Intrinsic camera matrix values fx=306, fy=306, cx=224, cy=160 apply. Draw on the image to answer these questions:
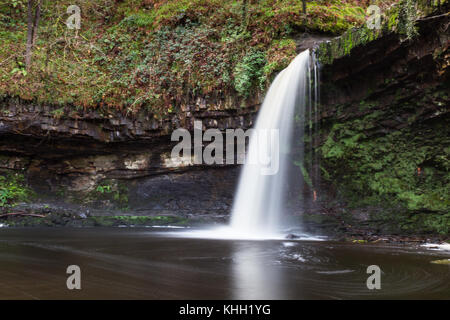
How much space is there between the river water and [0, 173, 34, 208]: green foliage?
25.9 ft

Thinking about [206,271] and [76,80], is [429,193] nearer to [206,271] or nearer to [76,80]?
[206,271]

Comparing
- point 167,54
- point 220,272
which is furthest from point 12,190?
point 220,272

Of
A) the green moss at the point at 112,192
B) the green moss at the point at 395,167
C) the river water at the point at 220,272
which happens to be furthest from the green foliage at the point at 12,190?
the green moss at the point at 395,167

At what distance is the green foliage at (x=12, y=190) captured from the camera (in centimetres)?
1216

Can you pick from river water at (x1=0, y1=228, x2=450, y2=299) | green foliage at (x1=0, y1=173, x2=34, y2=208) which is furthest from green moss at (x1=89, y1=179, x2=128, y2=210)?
river water at (x1=0, y1=228, x2=450, y2=299)

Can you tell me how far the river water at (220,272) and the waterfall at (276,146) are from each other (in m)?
3.67

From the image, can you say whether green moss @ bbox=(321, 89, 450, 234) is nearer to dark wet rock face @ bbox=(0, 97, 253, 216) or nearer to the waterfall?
the waterfall

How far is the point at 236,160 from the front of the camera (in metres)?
11.7

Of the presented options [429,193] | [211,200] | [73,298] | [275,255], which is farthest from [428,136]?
[73,298]

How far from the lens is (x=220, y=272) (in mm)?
3994

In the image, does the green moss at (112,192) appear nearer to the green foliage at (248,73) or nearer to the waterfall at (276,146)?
the waterfall at (276,146)

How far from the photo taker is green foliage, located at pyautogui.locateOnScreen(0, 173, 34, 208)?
12.2 metres

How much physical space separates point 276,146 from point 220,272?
654 cm

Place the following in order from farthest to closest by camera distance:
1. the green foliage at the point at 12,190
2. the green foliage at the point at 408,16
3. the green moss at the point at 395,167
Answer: the green foliage at the point at 12,190, the green moss at the point at 395,167, the green foliage at the point at 408,16
